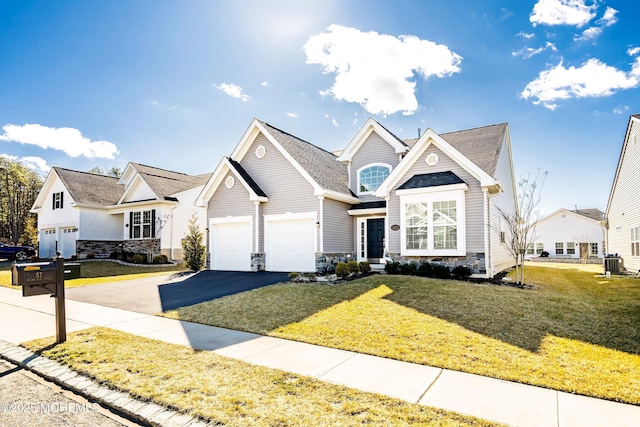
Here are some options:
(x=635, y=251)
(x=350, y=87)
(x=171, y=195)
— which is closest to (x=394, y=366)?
(x=350, y=87)

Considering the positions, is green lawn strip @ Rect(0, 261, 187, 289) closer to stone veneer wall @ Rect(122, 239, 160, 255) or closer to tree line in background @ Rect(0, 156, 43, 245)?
stone veneer wall @ Rect(122, 239, 160, 255)

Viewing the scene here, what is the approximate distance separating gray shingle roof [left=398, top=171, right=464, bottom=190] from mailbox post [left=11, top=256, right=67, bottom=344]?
11.3 metres

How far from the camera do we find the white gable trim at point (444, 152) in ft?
42.0

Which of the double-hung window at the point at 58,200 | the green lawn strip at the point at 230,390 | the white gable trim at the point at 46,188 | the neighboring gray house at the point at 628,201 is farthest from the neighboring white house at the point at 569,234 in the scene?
the white gable trim at the point at 46,188

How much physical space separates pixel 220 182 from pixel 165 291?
7.58m

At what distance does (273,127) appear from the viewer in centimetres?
1828

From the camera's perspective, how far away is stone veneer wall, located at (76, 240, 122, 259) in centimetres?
2498

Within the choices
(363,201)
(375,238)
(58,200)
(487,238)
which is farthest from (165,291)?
(58,200)

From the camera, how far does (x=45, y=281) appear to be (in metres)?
5.98

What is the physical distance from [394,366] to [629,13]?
534 inches

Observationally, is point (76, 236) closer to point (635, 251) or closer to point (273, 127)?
point (273, 127)

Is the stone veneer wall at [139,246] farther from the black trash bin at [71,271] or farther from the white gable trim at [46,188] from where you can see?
the black trash bin at [71,271]

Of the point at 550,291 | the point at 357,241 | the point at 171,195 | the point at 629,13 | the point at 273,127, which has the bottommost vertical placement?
the point at 550,291

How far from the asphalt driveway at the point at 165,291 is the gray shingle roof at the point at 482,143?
933 cm
